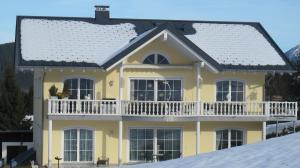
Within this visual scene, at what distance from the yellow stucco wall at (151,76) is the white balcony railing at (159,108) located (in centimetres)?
84

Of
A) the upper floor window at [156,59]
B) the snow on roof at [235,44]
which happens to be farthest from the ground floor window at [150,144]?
the snow on roof at [235,44]

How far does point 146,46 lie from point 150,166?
19.2 m

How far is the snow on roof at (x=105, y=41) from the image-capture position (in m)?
31.0

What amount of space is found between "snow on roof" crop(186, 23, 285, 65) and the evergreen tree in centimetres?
2350

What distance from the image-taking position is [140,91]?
31203mm

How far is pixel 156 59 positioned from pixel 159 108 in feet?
8.81

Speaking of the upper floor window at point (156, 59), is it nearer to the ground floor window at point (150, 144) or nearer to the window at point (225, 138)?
the ground floor window at point (150, 144)

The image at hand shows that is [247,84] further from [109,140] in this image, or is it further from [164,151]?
[109,140]

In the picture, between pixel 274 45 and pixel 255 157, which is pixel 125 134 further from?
pixel 255 157

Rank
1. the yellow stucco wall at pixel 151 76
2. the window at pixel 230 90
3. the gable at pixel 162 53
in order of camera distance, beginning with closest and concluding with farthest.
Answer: the yellow stucco wall at pixel 151 76
the gable at pixel 162 53
the window at pixel 230 90

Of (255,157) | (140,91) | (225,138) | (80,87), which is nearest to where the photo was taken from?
(255,157)

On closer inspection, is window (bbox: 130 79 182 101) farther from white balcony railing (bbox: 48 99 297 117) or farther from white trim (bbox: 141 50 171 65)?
white trim (bbox: 141 50 171 65)

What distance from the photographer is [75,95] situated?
100 ft

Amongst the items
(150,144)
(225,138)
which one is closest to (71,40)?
(150,144)
